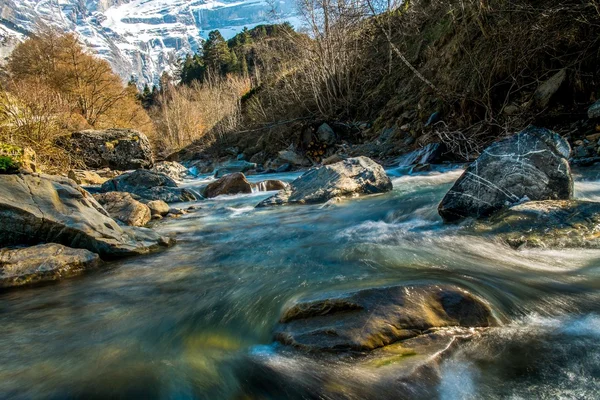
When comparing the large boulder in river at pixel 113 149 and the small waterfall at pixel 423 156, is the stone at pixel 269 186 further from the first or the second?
the large boulder in river at pixel 113 149

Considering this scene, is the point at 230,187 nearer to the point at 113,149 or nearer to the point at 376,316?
the point at 376,316

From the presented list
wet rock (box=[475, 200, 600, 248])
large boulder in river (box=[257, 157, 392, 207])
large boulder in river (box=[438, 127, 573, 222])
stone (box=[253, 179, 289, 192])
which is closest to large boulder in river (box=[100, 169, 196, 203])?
stone (box=[253, 179, 289, 192])

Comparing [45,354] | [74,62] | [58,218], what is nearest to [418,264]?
[45,354]

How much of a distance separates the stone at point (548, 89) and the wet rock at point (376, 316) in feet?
18.3

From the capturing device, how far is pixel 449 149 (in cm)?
749

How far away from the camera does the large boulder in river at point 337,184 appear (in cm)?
623

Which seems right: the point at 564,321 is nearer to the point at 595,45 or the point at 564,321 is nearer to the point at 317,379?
the point at 317,379

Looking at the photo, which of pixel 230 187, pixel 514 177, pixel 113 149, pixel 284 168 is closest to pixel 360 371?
pixel 514 177

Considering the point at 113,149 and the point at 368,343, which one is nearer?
the point at 368,343

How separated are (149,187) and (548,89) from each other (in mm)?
7984

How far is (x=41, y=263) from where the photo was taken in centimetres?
338

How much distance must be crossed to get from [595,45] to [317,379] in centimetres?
684

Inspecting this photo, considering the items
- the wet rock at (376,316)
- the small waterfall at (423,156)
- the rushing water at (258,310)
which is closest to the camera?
the rushing water at (258,310)

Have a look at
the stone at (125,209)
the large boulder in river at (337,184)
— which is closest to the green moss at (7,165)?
the stone at (125,209)
